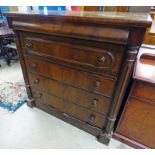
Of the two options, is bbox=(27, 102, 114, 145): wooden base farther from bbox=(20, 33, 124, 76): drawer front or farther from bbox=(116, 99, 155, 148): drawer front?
bbox=(20, 33, 124, 76): drawer front

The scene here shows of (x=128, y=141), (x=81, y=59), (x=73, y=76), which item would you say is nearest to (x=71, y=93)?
(x=73, y=76)

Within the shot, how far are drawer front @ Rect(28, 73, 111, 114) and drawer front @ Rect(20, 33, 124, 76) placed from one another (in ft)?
0.83

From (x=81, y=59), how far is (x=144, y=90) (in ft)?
1.65

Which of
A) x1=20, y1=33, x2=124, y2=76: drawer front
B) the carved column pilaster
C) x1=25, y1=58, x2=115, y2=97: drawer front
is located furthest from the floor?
x1=20, y1=33, x2=124, y2=76: drawer front

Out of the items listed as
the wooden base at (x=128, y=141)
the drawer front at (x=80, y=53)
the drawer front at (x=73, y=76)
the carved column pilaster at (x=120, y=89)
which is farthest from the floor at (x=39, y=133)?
the drawer front at (x=80, y=53)

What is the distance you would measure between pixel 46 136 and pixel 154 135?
101 centimetres

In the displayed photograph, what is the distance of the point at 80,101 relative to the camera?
1.16 metres

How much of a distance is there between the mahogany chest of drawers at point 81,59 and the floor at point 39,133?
0.30 ft

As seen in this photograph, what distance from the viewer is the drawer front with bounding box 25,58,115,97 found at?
0.93 meters

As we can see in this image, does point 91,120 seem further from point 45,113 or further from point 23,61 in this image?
point 23,61

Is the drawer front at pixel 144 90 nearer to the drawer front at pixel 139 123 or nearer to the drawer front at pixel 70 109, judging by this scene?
the drawer front at pixel 139 123

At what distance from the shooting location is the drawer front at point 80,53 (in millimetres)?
792
